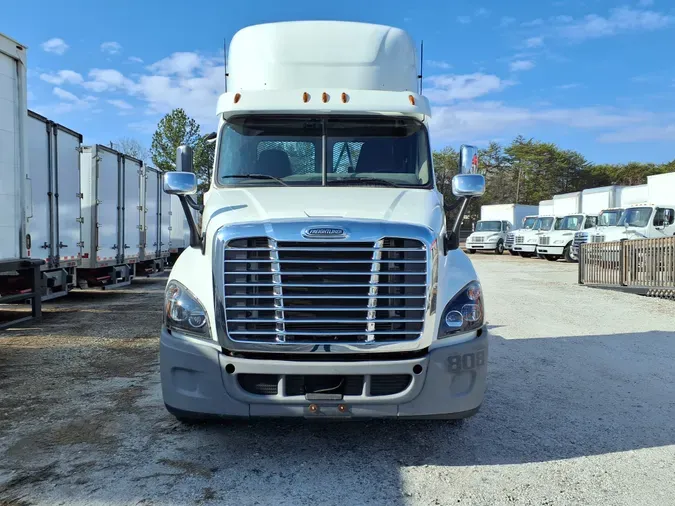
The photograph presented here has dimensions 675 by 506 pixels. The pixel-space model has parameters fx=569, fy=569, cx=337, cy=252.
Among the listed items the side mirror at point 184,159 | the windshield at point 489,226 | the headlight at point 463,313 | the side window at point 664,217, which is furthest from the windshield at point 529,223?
the headlight at point 463,313

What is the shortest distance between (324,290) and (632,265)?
41.9 ft

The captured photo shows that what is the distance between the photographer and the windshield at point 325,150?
190 inches

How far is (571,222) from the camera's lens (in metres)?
28.0

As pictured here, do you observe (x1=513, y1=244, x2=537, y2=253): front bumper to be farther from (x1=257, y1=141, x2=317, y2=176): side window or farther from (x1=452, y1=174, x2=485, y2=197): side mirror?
(x1=257, y1=141, x2=317, y2=176): side window

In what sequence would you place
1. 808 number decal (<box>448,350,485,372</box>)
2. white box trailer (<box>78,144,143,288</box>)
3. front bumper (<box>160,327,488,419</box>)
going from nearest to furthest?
1. front bumper (<box>160,327,488,419</box>)
2. 808 number decal (<box>448,350,485,372</box>)
3. white box trailer (<box>78,144,143,288</box>)

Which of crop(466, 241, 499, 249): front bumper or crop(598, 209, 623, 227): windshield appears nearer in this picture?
crop(598, 209, 623, 227): windshield

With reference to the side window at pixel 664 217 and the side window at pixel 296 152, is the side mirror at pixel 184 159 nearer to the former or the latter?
the side window at pixel 296 152

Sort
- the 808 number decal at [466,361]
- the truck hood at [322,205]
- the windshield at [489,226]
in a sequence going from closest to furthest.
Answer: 1. the 808 number decal at [466,361]
2. the truck hood at [322,205]
3. the windshield at [489,226]

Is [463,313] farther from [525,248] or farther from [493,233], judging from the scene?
[493,233]

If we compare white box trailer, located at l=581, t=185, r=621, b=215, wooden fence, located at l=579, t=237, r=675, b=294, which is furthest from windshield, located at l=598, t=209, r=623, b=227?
wooden fence, located at l=579, t=237, r=675, b=294

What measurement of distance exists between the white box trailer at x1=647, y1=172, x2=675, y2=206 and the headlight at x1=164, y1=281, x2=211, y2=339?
21.3 meters

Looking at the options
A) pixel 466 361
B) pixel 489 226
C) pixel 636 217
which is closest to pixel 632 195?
pixel 636 217

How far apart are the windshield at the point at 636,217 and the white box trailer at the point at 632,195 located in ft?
11.0

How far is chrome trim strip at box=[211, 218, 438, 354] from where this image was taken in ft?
12.0
